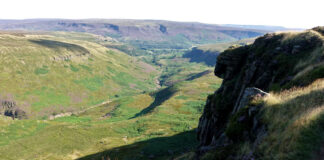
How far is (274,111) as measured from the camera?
1623cm

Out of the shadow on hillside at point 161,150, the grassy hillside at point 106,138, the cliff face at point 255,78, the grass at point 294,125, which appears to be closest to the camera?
the grass at point 294,125

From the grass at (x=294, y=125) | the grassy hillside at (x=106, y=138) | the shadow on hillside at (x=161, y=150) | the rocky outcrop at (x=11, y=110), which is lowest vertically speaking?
the rocky outcrop at (x=11, y=110)

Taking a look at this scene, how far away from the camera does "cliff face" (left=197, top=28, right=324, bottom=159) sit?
18453 mm

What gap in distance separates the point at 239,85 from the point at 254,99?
69.5ft

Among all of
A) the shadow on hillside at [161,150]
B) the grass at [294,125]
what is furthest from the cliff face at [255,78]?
the shadow on hillside at [161,150]

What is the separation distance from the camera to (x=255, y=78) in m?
36.5

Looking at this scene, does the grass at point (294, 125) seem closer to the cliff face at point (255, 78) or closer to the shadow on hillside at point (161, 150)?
the cliff face at point (255, 78)

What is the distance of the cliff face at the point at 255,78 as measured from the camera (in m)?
18.5

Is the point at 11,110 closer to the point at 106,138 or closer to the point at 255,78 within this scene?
the point at 106,138

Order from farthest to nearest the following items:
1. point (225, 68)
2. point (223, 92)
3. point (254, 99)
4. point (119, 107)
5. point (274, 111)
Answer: point (119, 107), point (225, 68), point (223, 92), point (254, 99), point (274, 111)

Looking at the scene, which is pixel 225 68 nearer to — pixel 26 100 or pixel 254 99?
pixel 254 99

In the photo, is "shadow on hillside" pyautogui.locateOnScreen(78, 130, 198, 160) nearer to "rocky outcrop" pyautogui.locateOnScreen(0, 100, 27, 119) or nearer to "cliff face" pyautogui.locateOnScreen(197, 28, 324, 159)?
"cliff face" pyautogui.locateOnScreen(197, 28, 324, 159)

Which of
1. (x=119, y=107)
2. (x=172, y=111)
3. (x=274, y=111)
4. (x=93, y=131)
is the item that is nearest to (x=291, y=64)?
(x=274, y=111)

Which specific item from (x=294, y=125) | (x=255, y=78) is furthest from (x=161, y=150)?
(x=294, y=125)
